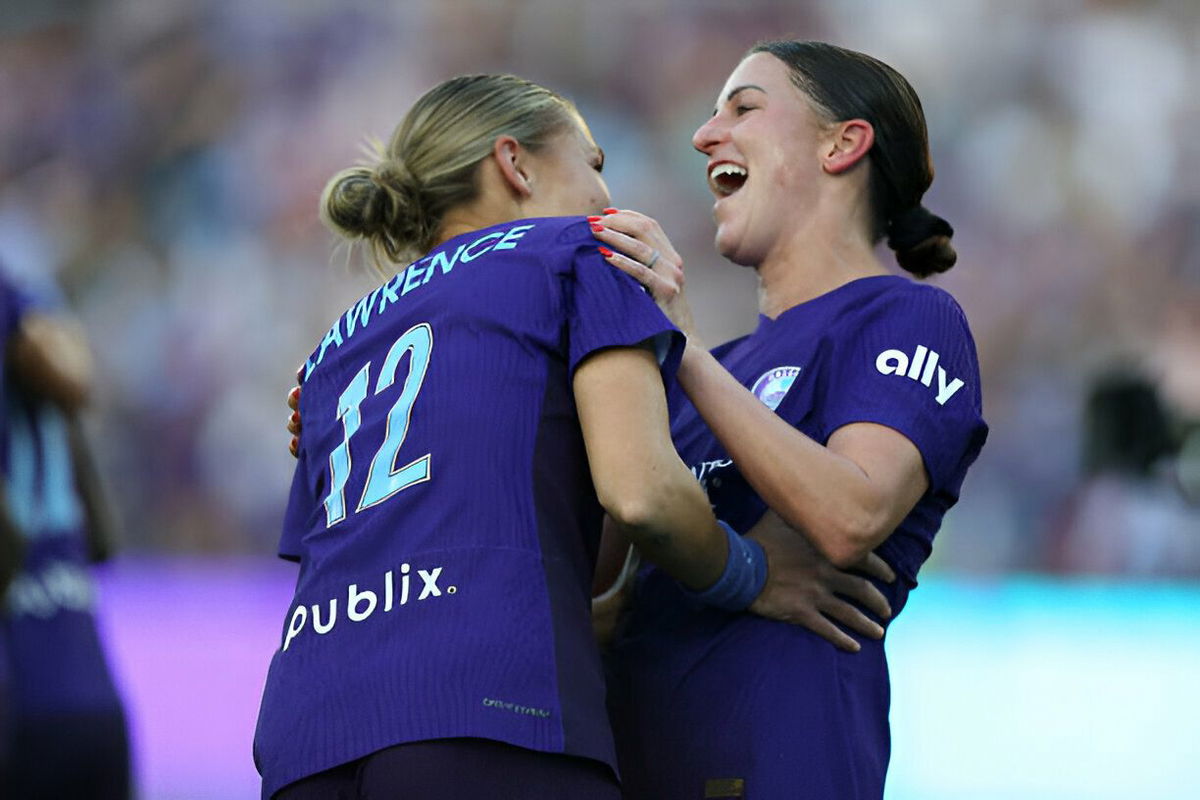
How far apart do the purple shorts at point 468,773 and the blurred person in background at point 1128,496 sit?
4992 mm

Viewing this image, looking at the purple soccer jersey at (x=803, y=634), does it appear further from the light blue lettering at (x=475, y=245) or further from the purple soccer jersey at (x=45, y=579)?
the purple soccer jersey at (x=45, y=579)

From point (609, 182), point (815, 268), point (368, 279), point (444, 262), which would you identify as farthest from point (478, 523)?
point (609, 182)

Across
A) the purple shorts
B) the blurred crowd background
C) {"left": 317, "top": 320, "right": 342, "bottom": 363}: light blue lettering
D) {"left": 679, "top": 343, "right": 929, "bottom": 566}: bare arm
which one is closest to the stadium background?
the blurred crowd background

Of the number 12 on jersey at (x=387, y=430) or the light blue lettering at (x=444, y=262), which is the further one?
the light blue lettering at (x=444, y=262)

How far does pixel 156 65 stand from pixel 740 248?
6.76 meters

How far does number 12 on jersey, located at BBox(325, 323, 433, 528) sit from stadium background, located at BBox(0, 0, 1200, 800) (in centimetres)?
390

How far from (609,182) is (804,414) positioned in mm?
5833

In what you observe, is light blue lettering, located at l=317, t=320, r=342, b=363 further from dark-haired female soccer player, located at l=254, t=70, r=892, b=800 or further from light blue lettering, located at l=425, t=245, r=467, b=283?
light blue lettering, located at l=425, t=245, r=467, b=283

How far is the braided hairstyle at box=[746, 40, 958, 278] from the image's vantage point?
271 centimetres

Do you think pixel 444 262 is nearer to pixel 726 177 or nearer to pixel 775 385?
pixel 775 385

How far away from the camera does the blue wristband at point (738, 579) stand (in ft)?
7.29

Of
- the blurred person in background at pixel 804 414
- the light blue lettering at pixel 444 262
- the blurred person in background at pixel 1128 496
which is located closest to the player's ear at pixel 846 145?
the blurred person in background at pixel 804 414

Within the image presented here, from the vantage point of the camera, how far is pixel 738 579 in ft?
7.34

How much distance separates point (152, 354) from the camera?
808cm
